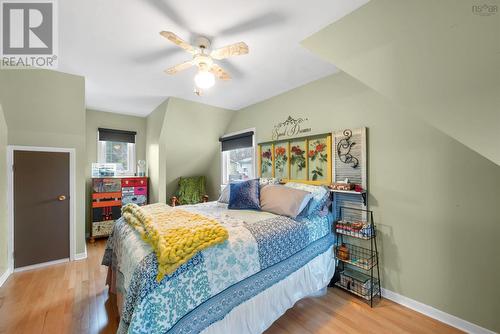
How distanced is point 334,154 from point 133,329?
243cm

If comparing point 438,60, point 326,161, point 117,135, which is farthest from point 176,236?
point 117,135

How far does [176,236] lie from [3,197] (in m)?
2.76

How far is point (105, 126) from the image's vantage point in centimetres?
421

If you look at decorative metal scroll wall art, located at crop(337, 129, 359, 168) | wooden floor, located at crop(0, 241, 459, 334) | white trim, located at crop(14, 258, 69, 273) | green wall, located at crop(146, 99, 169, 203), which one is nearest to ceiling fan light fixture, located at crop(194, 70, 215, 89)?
decorative metal scroll wall art, located at crop(337, 129, 359, 168)

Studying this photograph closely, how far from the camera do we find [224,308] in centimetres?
134

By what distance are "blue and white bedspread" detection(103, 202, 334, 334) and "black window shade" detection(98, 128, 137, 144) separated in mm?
2867

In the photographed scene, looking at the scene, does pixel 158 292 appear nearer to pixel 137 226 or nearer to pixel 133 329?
pixel 133 329

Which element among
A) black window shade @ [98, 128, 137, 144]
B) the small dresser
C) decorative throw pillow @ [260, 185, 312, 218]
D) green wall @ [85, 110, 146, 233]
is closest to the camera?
decorative throw pillow @ [260, 185, 312, 218]

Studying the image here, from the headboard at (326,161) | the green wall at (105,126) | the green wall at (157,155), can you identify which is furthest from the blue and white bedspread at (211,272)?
the green wall at (105,126)

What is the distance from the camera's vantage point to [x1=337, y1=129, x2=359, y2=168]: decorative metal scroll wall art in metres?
2.38

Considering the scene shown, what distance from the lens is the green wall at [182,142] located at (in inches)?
143

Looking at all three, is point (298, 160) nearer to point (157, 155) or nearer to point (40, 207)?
point (157, 155)

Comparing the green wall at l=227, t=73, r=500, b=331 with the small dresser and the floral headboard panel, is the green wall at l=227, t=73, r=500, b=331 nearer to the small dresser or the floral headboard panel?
the floral headboard panel

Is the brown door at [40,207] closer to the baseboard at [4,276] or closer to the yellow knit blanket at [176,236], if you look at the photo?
the baseboard at [4,276]
